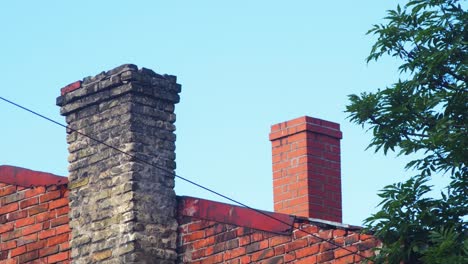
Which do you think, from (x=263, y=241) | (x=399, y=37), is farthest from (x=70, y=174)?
(x=399, y=37)

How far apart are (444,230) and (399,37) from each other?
86.5 inches

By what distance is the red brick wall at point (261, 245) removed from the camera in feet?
51.0

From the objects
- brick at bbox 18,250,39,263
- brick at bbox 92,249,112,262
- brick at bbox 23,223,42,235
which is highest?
brick at bbox 23,223,42,235

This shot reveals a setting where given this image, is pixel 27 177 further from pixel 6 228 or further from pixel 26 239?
pixel 26 239

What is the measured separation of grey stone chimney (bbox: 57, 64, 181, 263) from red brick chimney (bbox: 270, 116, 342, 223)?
1917 mm

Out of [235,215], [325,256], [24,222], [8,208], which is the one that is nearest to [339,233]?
[325,256]

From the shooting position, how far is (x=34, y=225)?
17750 mm

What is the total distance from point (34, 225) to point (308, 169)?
339cm

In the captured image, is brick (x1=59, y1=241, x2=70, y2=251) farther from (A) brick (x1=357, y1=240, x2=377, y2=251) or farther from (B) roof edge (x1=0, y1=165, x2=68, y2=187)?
(A) brick (x1=357, y1=240, x2=377, y2=251)

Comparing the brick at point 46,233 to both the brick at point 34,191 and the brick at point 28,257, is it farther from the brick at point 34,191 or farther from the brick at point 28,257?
the brick at point 34,191

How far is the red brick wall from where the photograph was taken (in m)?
15.5

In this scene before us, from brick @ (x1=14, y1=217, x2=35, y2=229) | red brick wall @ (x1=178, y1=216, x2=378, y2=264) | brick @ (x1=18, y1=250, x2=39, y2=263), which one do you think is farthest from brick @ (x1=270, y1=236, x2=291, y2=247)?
brick @ (x1=14, y1=217, x2=35, y2=229)

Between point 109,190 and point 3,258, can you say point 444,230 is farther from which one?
point 3,258

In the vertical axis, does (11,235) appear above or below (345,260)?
above
